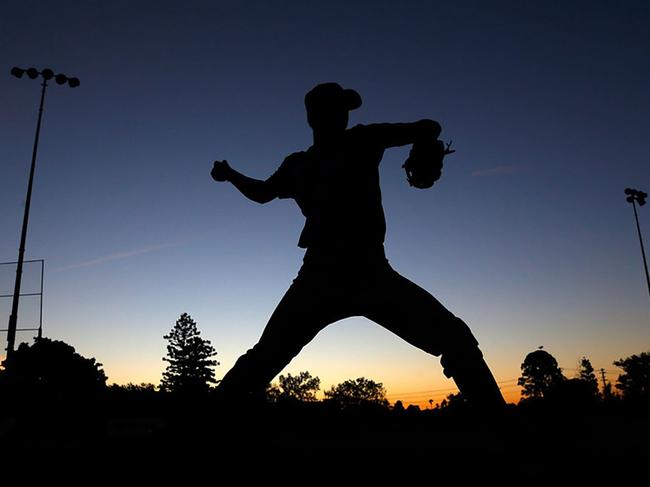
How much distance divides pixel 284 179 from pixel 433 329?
1.61 meters

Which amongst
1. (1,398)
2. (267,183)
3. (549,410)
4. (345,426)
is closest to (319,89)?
(267,183)

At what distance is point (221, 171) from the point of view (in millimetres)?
4430

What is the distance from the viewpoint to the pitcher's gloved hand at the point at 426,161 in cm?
383

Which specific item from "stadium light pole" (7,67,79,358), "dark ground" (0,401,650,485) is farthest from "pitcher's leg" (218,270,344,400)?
"stadium light pole" (7,67,79,358)

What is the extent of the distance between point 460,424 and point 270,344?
184cm

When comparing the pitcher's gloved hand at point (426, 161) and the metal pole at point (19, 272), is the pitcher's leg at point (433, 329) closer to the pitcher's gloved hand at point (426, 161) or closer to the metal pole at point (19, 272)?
the pitcher's gloved hand at point (426, 161)

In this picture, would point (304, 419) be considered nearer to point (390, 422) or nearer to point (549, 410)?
point (390, 422)

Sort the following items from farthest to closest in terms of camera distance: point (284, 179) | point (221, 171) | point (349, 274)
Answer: point (221, 171)
point (284, 179)
point (349, 274)

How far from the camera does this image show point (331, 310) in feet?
12.0

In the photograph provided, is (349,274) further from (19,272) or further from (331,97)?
(19,272)

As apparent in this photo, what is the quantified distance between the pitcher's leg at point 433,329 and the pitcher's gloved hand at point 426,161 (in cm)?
76

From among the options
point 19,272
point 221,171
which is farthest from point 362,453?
point 19,272

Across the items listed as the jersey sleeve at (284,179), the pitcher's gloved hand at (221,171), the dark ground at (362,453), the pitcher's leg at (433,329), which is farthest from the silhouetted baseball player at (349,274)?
the pitcher's gloved hand at (221,171)

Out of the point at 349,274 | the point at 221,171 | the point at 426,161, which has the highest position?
the point at 221,171
